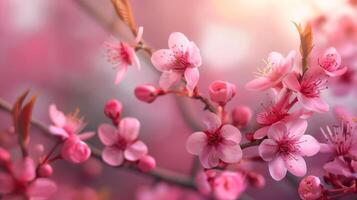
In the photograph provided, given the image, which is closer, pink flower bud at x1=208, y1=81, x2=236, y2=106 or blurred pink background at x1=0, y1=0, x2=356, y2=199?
pink flower bud at x1=208, y1=81, x2=236, y2=106

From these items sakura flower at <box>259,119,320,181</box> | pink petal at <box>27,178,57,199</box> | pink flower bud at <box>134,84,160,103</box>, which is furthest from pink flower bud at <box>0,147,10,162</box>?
sakura flower at <box>259,119,320,181</box>

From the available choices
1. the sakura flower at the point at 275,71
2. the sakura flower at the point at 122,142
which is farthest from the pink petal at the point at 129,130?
the sakura flower at the point at 275,71

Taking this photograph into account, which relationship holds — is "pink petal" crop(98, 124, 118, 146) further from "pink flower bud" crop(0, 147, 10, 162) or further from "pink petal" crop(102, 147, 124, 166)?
"pink flower bud" crop(0, 147, 10, 162)

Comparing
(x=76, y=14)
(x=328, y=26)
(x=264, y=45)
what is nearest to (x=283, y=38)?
(x=264, y=45)

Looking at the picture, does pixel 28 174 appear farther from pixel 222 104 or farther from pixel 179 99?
pixel 179 99

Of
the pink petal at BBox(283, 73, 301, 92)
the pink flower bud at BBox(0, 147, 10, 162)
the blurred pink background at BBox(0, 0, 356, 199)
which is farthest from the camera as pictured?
the blurred pink background at BBox(0, 0, 356, 199)

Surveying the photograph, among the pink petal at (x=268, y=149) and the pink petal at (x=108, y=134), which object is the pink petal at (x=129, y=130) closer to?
the pink petal at (x=108, y=134)

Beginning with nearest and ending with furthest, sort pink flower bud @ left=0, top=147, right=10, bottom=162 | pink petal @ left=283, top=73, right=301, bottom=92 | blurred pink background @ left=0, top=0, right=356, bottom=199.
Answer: pink petal @ left=283, top=73, right=301, bottom=92 < pink flower bud @ left=0, top=147, right=10, bottom=162 < blurred pink background @ left=0, top=0, right=356, bottom=199
